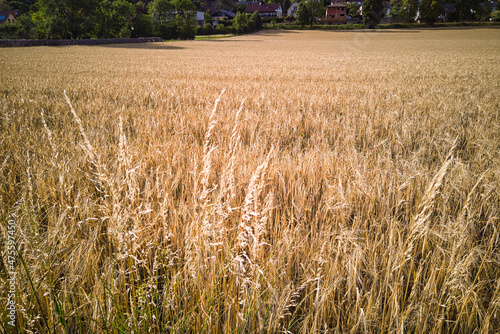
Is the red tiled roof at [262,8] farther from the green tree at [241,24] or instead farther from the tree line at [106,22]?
the green tree at [241,24]

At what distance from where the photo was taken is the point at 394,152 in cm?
290

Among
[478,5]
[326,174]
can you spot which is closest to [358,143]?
[326,174]

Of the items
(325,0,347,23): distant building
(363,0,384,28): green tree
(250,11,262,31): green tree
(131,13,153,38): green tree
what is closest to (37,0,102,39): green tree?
(131,13,153,38): green tree

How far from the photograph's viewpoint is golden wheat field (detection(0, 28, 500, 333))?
3.05 feet

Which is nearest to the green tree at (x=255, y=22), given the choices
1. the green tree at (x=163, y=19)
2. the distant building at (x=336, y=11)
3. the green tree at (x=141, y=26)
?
the green tree at (x=163, y=19)

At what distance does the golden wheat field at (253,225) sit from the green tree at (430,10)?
308 ft

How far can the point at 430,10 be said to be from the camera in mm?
72000

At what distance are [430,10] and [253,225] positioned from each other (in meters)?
101

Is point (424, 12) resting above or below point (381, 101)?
above

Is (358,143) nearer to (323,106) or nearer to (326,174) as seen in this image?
(326,174)

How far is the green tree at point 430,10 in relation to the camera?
70625mm

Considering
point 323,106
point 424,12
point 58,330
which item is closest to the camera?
point 58,330

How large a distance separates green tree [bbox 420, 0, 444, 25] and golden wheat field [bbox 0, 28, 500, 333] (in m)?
93.8

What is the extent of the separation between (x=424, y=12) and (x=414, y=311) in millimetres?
101306
